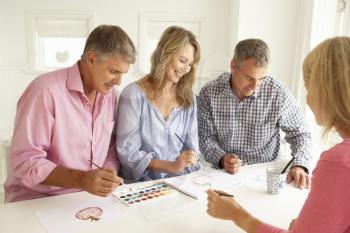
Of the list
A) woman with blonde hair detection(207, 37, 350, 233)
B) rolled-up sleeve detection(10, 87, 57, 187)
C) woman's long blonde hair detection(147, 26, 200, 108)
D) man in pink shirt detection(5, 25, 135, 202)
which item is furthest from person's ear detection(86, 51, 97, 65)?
woman with blonde hair detection(207, 37, 350, 233)

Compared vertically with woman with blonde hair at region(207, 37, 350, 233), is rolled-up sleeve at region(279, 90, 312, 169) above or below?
below

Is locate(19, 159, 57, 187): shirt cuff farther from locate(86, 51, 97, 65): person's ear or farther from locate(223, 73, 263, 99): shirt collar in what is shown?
locate(223, 73, 263, 99): shirt collar

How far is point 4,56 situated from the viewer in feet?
9.47

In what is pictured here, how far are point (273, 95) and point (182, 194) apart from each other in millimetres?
844

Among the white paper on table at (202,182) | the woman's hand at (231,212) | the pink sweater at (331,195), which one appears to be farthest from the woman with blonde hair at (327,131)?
the white paper on table at (202,182)

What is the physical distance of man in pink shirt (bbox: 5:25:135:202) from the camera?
1237mm

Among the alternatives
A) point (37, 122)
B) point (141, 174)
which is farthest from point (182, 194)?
point (37, 122)

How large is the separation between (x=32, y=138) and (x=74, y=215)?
350 millimetres

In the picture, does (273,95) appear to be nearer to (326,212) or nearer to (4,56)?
(326,212)

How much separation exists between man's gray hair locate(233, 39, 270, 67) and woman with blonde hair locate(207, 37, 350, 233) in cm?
90

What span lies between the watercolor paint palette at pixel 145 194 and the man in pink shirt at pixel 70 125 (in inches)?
3.9

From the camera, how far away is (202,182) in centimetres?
145

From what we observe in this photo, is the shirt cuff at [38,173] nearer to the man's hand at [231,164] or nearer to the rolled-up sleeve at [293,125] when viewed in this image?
the man's hand at [231,164]

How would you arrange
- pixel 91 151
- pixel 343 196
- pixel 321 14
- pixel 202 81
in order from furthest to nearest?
pixel 202 81
pixel 321 14
pixel 91 151
pixel 343 196
